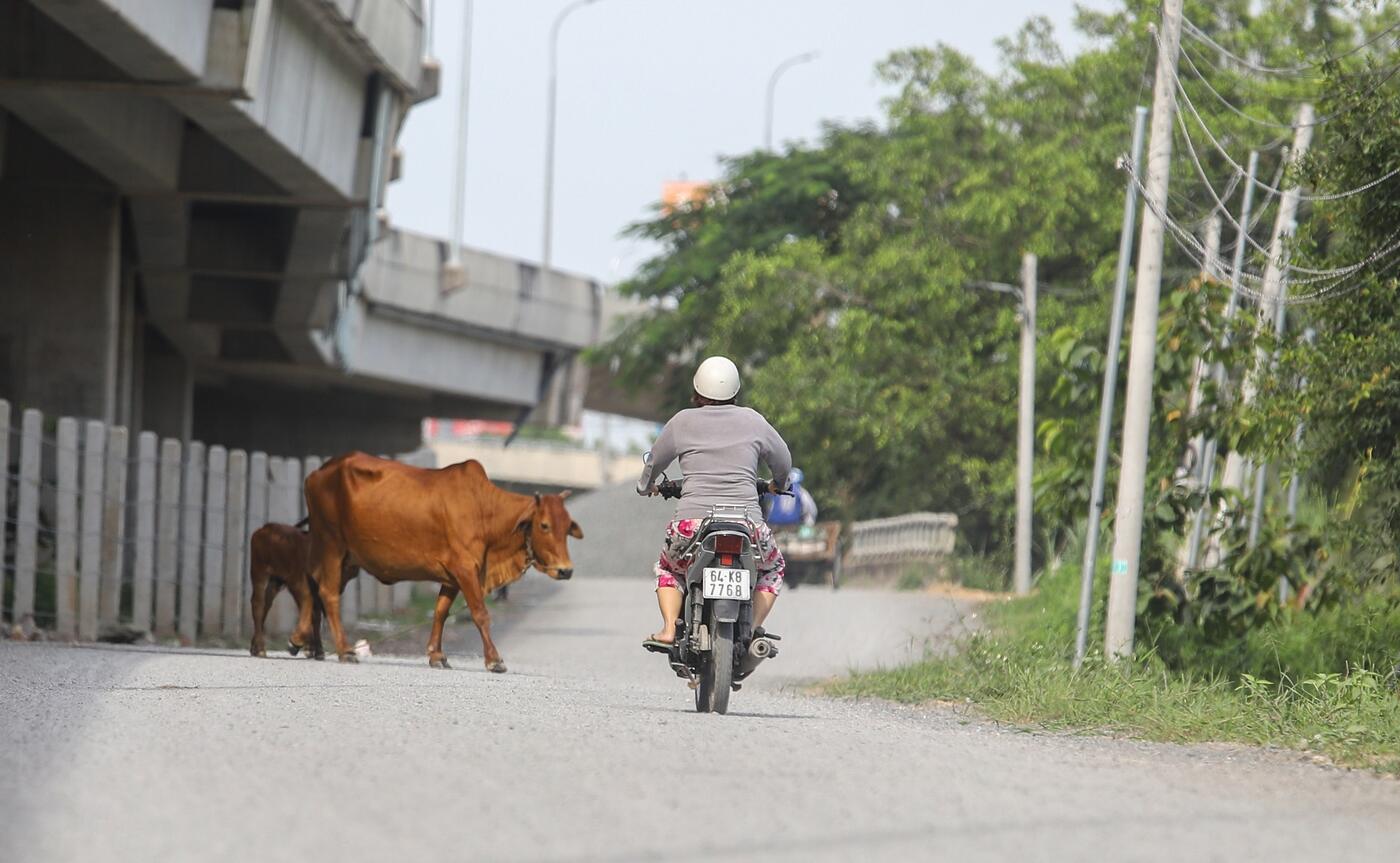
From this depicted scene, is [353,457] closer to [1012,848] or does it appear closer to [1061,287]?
[1012,848]

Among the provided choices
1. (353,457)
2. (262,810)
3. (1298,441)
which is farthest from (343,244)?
(262,810)

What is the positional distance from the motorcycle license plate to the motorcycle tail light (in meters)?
0.09

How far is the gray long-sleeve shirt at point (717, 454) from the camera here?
427 inches

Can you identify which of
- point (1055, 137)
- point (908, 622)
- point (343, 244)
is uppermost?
point (1055, 137)

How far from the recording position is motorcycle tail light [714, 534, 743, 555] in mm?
10453

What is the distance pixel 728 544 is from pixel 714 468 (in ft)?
1.80

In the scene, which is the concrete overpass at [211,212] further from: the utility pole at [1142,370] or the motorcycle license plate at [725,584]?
the motorcycle license plate at [725,584]

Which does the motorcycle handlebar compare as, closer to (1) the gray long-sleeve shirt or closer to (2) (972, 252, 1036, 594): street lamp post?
(1) the gray long-sleeve shirt

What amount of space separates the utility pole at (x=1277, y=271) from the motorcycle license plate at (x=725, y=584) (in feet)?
21.4

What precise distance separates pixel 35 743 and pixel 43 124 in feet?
45.7

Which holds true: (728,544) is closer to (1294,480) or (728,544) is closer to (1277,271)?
(1277,271)

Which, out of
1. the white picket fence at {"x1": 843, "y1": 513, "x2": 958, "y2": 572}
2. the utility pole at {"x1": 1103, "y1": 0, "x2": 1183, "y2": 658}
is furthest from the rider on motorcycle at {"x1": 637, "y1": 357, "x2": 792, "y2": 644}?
the white picket fence at {"x1": 843, "y1": 513, "x2": 958, "y2": 572}

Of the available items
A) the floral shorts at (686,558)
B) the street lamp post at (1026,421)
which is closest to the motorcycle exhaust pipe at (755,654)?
the floral shorts at (686,558)

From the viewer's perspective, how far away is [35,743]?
8.24 m
